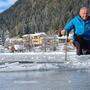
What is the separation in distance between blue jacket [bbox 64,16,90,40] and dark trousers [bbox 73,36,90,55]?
5.1 inches

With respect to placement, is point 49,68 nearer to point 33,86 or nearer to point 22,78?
point 22,78

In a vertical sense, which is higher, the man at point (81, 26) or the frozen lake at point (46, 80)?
the man at point (81, 26)

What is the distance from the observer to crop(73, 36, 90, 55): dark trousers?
545 centimetres

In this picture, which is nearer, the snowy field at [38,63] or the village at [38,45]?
the snowy field at [38,63]

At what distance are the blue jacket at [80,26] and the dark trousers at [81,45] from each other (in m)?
0.13

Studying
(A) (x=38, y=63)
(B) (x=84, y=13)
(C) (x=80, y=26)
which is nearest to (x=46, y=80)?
(A) (x=38, y=63)

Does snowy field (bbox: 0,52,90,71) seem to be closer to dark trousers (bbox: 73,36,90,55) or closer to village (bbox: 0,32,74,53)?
village (bbox: 0,32,74,53)

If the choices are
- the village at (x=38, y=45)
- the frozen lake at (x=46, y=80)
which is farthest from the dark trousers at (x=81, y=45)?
the village at (x=38, y=45)

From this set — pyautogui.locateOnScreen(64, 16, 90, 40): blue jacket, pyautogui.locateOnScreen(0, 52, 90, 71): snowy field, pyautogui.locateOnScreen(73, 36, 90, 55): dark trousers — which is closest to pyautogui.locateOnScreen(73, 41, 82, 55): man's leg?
pyautogui.locateOnScreen(73, 36, 90, 55): dark trousers

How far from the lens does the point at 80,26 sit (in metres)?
5.26

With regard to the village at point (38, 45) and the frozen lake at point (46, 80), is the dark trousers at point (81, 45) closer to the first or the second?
the frozen lake at point (46, 80)

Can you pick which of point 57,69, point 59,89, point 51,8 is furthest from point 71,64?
point 51,8

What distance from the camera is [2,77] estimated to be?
8.17 meters

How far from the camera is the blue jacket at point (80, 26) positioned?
17.2 ft
